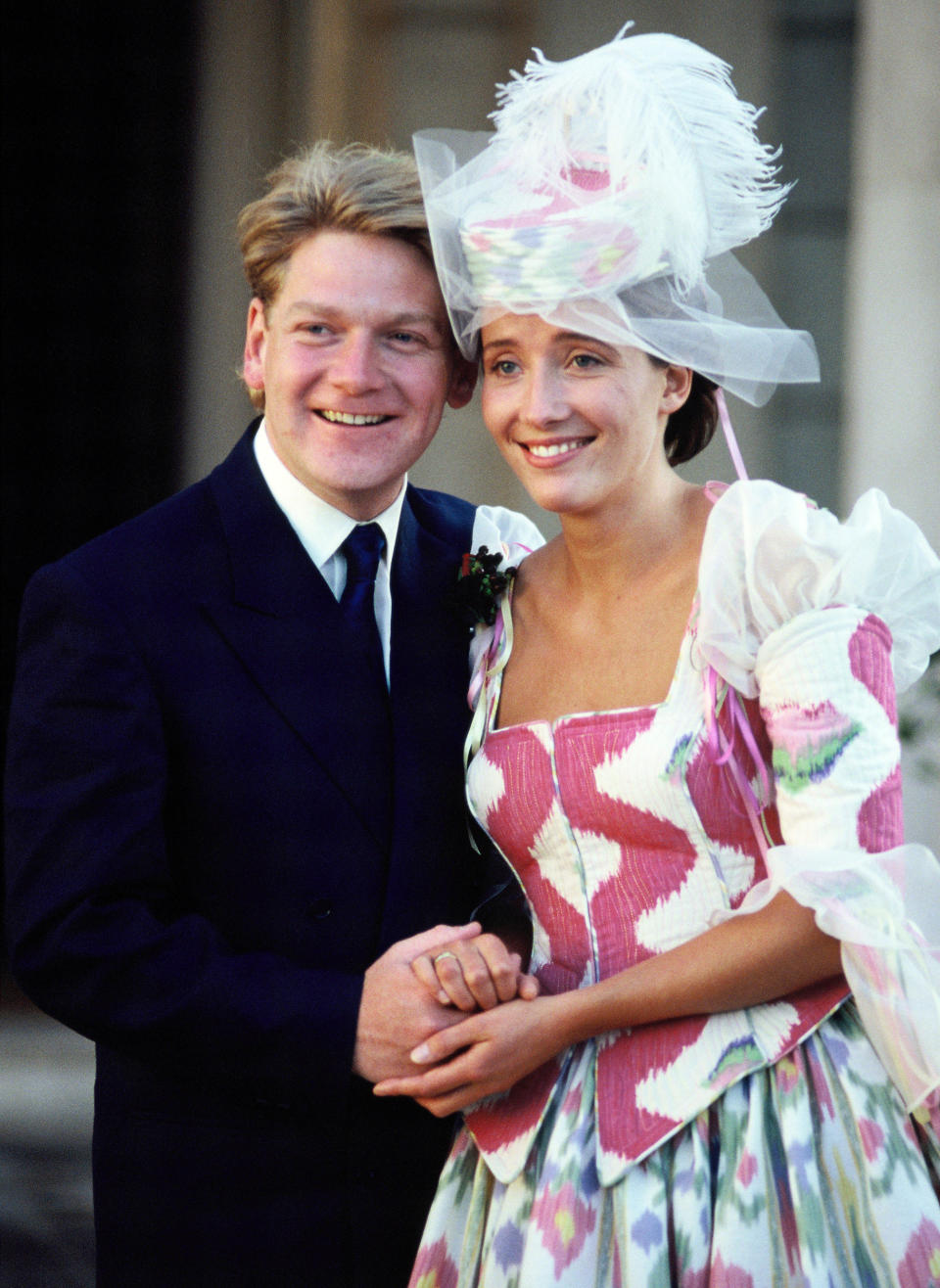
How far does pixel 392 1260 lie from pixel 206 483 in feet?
3.58

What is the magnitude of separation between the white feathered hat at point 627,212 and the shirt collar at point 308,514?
34 cm

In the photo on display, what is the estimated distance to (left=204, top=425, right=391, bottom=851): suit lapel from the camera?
6.69ft

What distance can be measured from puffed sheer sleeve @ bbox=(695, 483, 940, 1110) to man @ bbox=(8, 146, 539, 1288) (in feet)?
1.56

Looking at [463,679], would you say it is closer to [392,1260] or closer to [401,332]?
[401,332]

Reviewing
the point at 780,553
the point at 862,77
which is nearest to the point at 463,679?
the point at 780,553

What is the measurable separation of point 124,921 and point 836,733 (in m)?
0.89

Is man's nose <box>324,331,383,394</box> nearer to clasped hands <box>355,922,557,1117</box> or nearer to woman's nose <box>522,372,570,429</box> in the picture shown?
woman's nose <box>522,372,570,429</box>

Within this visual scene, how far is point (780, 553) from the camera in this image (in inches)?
71.7

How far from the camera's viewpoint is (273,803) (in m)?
2.01

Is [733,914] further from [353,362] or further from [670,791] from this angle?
[353,362]

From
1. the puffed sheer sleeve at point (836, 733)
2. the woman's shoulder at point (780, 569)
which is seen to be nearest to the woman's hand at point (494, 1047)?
the puffed sheer sleeve at point (836, 733)

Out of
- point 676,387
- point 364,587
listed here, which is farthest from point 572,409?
point 364,587

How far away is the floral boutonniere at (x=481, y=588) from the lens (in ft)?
7.31

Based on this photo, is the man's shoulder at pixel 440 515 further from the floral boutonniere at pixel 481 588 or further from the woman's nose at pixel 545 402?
the woman's nose at pixel 545 402
